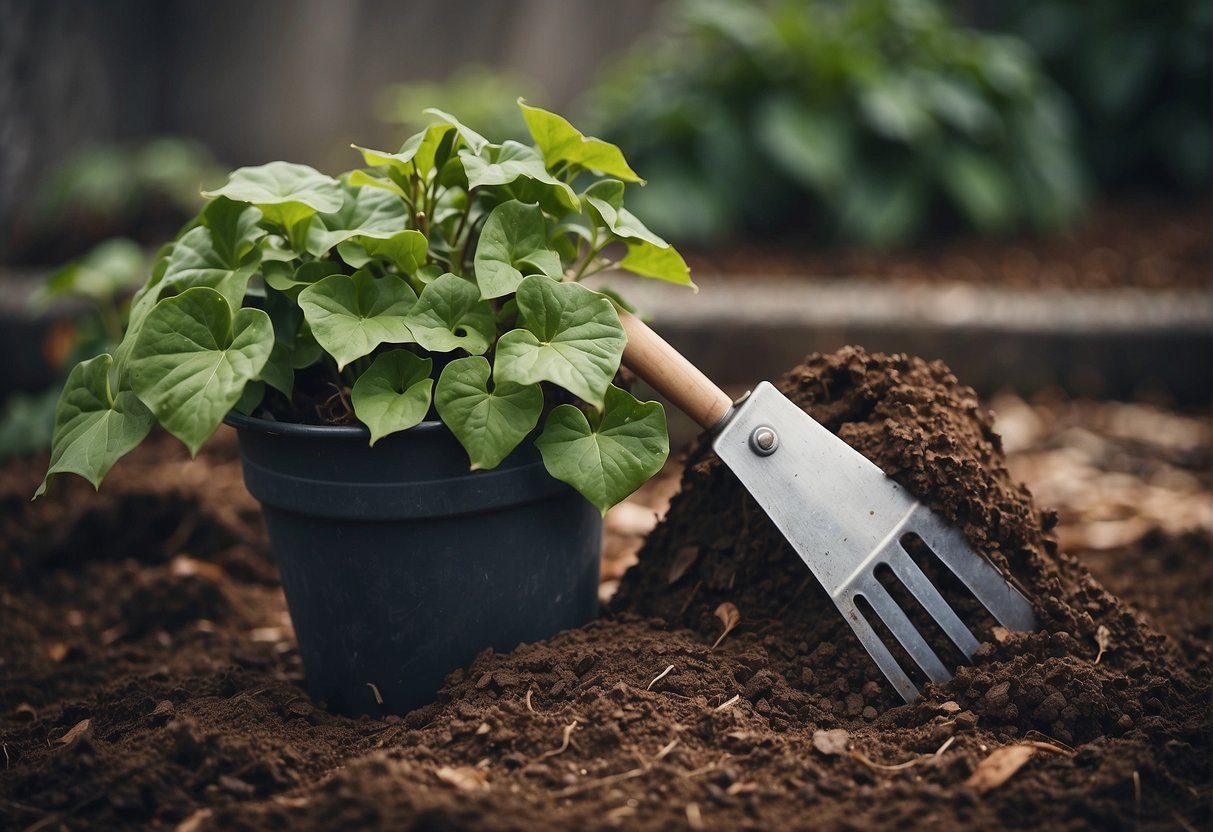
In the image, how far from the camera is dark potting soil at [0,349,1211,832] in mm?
1286

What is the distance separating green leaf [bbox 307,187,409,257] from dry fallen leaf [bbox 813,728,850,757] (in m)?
0.95

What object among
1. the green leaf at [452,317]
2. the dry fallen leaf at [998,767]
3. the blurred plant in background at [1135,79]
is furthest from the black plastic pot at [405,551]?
the blurred plant in background at [1135,79]

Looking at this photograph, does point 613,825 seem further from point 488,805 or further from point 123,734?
point 123,734

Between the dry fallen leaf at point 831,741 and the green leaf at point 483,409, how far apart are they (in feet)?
1.91

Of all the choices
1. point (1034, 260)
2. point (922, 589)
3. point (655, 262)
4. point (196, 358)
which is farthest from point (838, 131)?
point (196, 358)

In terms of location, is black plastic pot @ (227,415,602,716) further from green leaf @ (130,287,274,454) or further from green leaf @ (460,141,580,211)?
green leaf @ (460,141,580,211)

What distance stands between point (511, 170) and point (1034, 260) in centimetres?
302

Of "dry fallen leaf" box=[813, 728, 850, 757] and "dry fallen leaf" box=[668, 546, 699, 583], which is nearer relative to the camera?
"dry fallen leaf" box=[813, 728, 850, 757]

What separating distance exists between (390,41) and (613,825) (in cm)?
461

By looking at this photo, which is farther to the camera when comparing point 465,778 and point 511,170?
point 511,170

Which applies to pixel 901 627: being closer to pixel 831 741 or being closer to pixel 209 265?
pixel 831 741

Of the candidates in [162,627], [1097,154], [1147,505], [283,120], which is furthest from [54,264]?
[1097,154]

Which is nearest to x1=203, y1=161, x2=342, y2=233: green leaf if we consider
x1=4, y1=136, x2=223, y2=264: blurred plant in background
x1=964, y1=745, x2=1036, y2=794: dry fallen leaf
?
x1=964, y1=745, x2=1036, y2=794: dry fallen leaf

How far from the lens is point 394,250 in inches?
58.3
